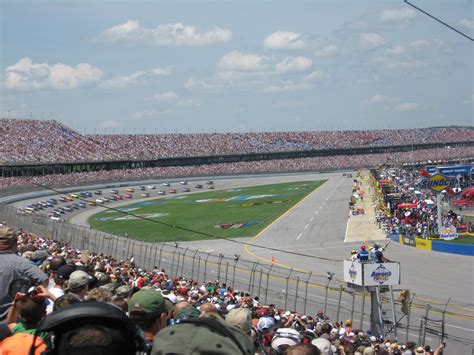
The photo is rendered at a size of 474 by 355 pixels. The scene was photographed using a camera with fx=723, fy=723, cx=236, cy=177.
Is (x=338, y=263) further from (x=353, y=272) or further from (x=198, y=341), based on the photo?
(x=198, y=341)

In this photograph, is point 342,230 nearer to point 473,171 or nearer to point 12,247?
point 473,171

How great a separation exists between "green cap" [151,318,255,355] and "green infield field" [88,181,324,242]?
159 ft

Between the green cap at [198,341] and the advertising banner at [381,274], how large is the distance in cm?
1669

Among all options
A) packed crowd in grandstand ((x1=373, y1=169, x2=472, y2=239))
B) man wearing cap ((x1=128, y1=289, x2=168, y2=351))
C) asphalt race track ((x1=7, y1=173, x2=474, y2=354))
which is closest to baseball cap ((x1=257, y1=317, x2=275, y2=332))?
man wearing cap ((x1=128, y1=289, x2=168, y2=351))

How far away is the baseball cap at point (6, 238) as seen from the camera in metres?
5.66

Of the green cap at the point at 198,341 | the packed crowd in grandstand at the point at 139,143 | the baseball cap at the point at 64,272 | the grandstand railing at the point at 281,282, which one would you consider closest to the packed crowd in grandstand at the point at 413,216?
the grandstand railing at the point at 281,282

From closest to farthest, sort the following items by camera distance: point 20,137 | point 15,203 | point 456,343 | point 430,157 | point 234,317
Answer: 1. point 234,317
2. point 456,343
3. point 15,203
4. point 20,137
5. point 430,157

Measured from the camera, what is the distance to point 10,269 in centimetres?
561

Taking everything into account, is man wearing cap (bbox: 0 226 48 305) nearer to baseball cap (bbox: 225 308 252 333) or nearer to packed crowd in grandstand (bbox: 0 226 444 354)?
packed crowd in grandstand (bbox: 0 226 444 354)

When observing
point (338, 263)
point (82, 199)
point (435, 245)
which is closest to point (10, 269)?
point (338, 263)

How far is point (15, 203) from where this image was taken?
7781 cm

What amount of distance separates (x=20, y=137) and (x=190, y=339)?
11753 cm

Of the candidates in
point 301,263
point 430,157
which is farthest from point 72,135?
point 301,263

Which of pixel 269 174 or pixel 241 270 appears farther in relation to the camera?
pixel 269 174
